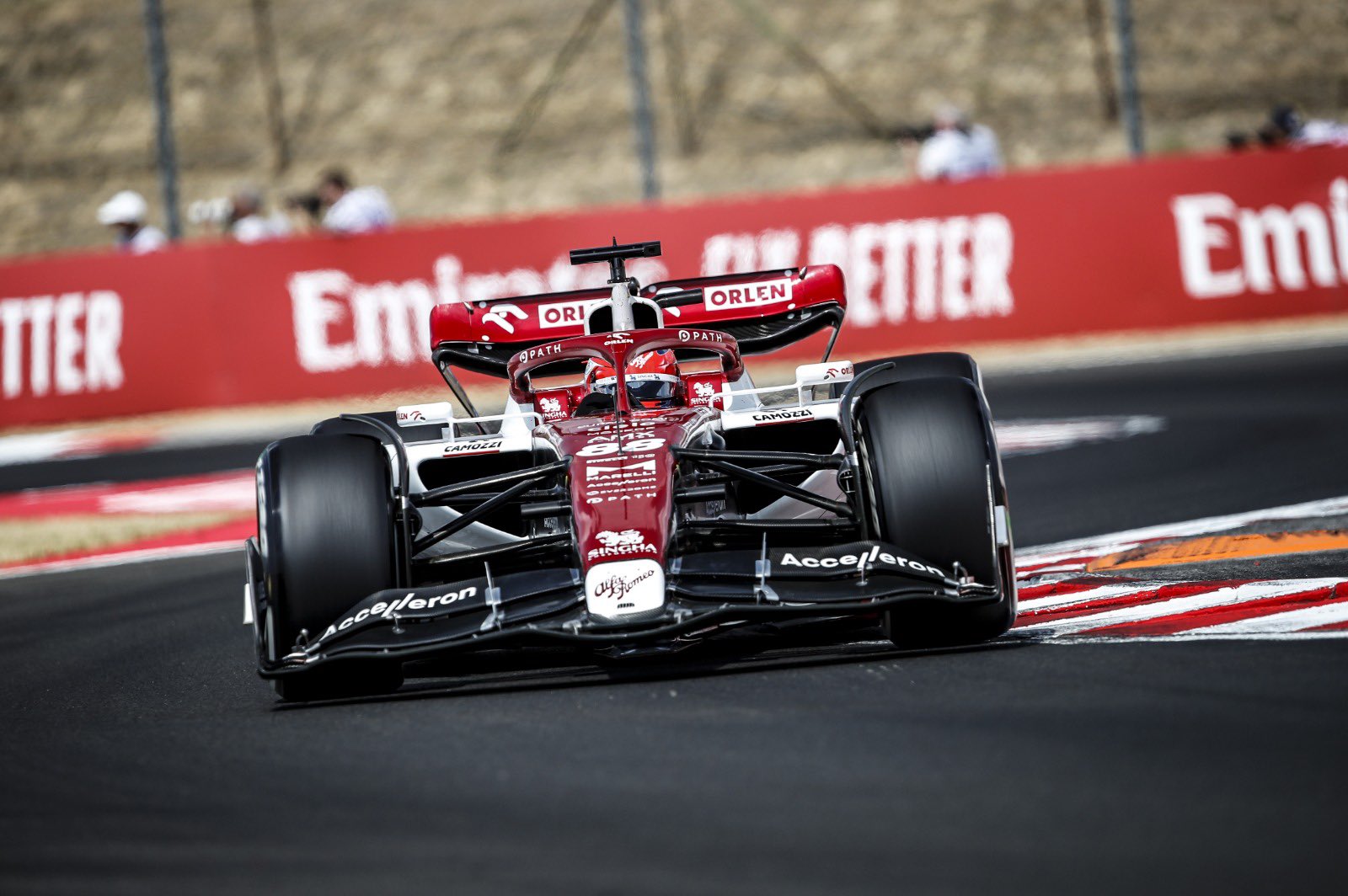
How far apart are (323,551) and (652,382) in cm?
160

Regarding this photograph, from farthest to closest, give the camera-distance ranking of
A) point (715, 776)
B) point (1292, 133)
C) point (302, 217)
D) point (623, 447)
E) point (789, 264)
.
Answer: point (302, 217)
point (1292, 133)
point (789, 264)
point (623, 447)
point (715, 776)

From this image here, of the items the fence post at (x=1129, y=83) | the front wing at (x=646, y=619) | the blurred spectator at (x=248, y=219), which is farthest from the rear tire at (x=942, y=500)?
the fence post at (x=1129, y=83)

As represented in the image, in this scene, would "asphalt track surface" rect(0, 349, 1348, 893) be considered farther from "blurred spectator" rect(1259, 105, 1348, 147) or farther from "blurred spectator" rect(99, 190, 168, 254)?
"blurred spectator" rect(1259, 105, 1348, 147)

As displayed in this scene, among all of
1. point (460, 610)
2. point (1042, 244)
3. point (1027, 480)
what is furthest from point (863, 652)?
point (1042, 244)

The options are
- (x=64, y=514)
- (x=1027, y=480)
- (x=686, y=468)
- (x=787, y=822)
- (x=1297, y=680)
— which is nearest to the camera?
(x=787, y=822)

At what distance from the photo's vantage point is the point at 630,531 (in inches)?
229

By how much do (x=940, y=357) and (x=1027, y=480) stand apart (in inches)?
174

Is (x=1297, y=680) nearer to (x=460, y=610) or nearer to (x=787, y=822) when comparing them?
(x=787, y=822)

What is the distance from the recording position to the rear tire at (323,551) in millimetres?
6012

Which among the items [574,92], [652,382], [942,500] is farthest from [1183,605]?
[574,92]

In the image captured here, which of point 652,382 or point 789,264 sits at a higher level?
point 789,264

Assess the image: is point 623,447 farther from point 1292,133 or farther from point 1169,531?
point 1292,133

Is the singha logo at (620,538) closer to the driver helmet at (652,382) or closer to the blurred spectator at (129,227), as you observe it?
the driver helmet at (652,382)

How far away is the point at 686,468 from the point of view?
21.2ft
